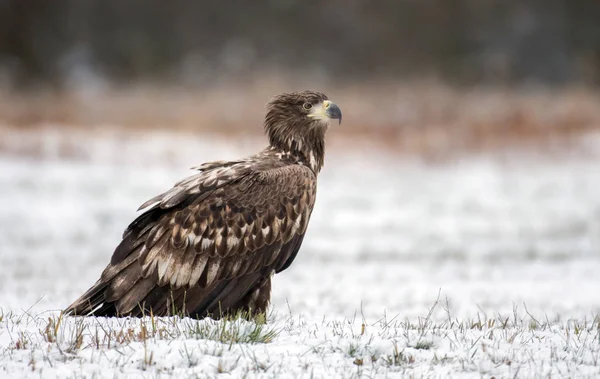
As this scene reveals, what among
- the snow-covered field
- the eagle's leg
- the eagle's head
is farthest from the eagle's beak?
the snow-covered field

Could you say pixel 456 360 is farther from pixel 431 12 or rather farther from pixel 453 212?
pixel 431 12

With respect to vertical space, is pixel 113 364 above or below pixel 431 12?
below

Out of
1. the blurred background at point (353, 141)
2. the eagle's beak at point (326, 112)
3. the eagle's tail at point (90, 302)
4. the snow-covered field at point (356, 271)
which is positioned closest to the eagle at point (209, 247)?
the eagle's tail at point (90, 302)

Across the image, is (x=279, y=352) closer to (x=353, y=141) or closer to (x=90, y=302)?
(x=90, y=302)

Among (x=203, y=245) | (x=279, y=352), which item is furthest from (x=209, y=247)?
(x=279, y=352)

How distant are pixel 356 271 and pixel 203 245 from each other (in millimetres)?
7314

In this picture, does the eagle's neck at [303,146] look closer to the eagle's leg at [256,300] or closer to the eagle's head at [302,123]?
the eagle's head at [302,123]

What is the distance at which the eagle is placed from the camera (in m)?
7.02

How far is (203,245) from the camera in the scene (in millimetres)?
7137

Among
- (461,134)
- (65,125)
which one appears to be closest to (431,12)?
(461,134)

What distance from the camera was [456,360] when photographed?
5.62 metres

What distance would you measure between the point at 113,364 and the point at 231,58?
50.6m

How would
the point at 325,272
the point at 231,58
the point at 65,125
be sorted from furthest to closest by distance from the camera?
the point at 231,58
the point at 65,125
the point at 325,272

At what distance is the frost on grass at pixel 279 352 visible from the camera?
17.5ft
